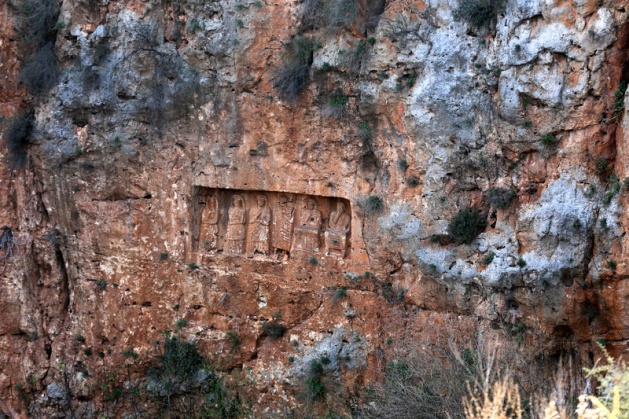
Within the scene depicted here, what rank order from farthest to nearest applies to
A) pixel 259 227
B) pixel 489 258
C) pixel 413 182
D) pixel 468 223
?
pixel 259 227
pixel 413 182
pixel 468 223
pixel 489 258

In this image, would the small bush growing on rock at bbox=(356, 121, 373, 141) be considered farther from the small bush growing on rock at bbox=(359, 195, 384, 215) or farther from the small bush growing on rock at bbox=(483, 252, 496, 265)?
the small bush growing on rock at bbox=(483, 252, 496, 265)

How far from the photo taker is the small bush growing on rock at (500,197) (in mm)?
11906

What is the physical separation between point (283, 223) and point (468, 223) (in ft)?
10.8

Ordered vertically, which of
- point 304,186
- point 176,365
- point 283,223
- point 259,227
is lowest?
point 176,365

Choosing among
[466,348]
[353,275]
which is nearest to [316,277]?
[353,275]

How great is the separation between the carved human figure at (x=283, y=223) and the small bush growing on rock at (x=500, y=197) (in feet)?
11.3

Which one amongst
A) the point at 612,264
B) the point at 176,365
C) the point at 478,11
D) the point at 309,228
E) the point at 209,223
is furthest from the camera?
the point at 176,365

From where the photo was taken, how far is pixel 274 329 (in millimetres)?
14266

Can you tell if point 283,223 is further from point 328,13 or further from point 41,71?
point 41,71

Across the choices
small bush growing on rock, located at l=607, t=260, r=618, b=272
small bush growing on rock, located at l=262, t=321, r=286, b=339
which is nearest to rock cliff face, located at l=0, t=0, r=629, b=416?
small bush growing on rock, located at l=607, t=260, r=618, b=272

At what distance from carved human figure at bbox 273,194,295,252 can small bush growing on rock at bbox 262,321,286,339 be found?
4.30 ft

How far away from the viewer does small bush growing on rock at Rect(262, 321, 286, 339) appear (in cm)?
1425

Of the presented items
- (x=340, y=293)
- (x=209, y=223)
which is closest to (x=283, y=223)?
(x=209, y=223)

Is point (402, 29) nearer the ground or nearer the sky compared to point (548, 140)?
nearer the sky
